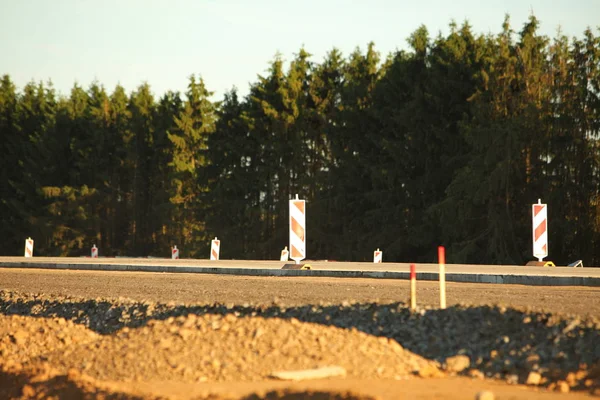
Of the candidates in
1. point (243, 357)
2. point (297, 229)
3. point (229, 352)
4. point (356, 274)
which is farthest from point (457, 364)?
point (297, 229)

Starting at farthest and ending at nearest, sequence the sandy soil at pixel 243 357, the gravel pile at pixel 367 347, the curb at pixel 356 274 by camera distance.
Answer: the curb at pixel 356 274, the gravel pile at pixel 367 347, the sandy soil at pixel 243 357

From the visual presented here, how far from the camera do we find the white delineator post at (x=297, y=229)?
21.6 m

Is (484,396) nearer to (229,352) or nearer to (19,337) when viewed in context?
(229,352)

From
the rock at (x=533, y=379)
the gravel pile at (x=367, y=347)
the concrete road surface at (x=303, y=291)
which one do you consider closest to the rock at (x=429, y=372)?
the gravel pile at (x=367, y=347)

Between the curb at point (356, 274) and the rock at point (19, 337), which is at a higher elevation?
the curb at point (356, 274)

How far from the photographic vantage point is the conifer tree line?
4022 cm

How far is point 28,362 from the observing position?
32.2 feet

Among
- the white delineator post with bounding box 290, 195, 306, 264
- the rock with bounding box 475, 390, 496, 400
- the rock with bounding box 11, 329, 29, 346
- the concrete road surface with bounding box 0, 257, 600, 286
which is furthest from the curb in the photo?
the rock with bounding box 475, 390, 496, 400

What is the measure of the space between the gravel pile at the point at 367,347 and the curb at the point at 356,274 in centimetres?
772

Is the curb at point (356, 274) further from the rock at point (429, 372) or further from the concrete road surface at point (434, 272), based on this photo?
the rock at point (429, 372)

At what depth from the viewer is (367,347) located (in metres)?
8.52

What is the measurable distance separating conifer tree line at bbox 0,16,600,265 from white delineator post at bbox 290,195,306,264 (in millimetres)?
19949

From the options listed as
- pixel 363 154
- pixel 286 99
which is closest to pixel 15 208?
pixel 286 99

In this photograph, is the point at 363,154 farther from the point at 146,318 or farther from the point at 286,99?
the point at 146,318
